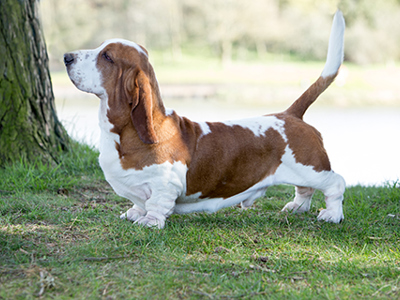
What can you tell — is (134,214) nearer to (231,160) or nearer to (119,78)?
(231,160)

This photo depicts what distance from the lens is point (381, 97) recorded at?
19031mm

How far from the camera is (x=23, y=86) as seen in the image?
4699 millimetres

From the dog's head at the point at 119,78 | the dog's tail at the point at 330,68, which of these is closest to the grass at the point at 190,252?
the dog's head at the point at 119,78

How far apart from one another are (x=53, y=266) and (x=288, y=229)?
171 cm

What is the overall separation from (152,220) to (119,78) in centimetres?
102

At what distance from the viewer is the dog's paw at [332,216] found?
362cm

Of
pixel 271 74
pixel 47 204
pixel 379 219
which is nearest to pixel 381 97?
pixel 271 74

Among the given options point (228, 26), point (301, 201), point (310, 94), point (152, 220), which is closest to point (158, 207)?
point (152, 220)

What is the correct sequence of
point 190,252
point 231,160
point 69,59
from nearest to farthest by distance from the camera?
point 190,252 → point 69,59 → point 231,160

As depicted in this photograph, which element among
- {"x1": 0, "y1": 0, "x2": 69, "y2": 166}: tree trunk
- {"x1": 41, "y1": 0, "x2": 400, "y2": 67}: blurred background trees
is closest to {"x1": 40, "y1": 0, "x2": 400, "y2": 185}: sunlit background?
{"x1": 41, "y1": 0, "x2": 400, "y2": 67}: blurred background trees

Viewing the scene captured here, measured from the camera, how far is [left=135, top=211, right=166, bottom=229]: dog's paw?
325 cm

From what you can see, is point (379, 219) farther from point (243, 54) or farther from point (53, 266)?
point (243, 54)

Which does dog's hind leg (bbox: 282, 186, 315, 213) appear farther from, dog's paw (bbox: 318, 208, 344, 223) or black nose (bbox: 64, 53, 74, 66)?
black nose (bbox: 64, 53, 74, 66)

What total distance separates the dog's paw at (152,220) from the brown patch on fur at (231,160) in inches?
11.3
